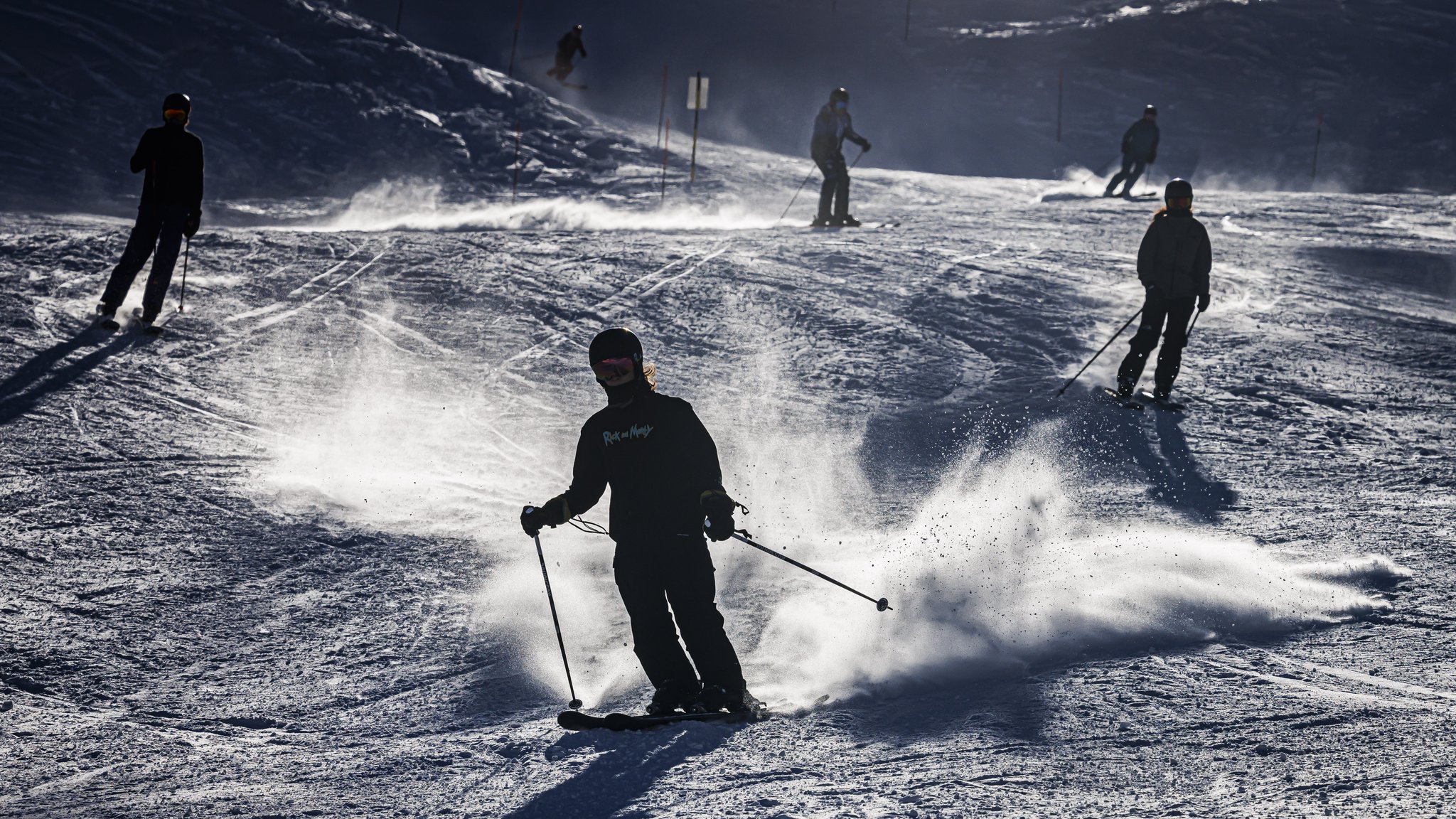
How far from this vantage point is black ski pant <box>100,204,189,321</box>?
10789mm

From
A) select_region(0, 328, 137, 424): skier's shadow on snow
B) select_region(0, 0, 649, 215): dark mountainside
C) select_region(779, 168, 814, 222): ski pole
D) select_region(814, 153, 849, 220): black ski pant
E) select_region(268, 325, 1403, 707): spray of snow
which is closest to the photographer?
select_region(268, 325, 1403, 707): spray of snow

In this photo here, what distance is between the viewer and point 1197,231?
1034 cm

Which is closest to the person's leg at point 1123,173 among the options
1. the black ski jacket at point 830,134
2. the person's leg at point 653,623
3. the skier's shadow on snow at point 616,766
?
the black ski jacket at point 830,134

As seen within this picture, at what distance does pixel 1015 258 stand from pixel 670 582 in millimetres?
11712

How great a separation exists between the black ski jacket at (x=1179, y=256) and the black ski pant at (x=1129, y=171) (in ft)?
42.6

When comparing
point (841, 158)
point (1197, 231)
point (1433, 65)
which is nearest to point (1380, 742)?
point (1197, 231)

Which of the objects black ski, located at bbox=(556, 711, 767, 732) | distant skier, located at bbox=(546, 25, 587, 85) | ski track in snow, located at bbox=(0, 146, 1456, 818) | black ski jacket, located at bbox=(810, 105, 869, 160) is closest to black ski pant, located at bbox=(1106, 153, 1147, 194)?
black ski jacket, located at bbox=(810, 105, 869, 160)

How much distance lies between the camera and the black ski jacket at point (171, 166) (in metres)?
10.5

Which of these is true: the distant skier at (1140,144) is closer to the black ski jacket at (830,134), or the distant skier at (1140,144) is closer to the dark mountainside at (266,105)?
the black ski jacket at (830,134)

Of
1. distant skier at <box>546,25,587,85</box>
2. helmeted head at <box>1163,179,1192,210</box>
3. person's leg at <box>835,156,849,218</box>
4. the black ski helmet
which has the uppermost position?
distant skier at <box>546,25,587,85</box>

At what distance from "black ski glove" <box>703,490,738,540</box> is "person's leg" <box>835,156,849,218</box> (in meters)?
13.3

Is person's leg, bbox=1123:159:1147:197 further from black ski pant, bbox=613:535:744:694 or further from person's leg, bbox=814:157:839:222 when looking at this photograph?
black ski pant, bbox=613:535:744:694

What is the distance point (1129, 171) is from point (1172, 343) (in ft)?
44.6

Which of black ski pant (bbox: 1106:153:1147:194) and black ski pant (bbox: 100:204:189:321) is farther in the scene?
black ski pant (bbox: 1106:153:1147:194)
